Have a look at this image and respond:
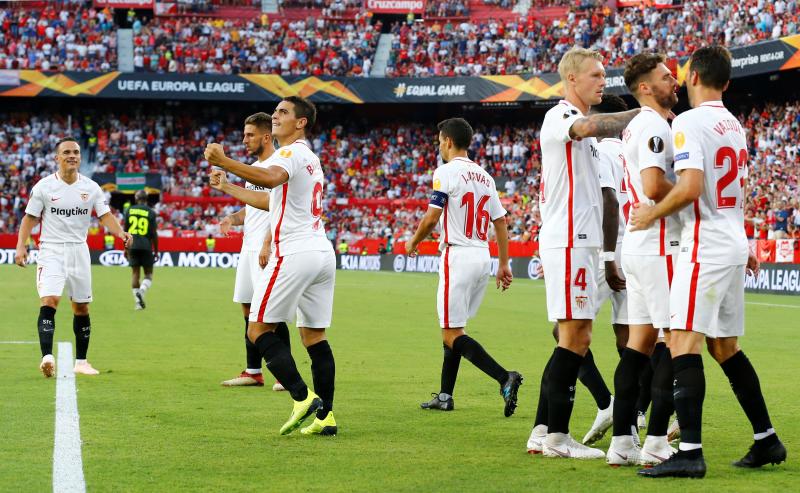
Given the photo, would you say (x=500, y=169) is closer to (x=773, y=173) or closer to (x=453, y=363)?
(x=773, y=173)

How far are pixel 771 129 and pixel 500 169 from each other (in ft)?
47.8

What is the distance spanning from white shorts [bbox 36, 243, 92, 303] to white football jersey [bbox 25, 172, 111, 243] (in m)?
0.10

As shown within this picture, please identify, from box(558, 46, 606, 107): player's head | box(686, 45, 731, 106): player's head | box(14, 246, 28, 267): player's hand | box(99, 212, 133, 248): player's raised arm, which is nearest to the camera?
box(686, 45, 731, 106): player's head

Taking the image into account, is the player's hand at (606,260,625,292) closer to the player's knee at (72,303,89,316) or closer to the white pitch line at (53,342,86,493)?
the white pitch line at (53,342,86,493)

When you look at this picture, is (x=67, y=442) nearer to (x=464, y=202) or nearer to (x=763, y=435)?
(x=464, y=202)

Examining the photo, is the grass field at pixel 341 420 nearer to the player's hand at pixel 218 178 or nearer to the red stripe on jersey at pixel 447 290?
the red stripe on jersey at pixel 447 290

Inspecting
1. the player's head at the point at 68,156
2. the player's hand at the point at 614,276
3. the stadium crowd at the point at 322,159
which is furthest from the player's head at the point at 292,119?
the stadium crowd at the point at 322,159

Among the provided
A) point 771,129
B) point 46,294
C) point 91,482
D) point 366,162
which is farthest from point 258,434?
point 366,162

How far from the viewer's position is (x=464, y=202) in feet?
28.9

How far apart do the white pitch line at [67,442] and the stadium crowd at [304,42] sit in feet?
136

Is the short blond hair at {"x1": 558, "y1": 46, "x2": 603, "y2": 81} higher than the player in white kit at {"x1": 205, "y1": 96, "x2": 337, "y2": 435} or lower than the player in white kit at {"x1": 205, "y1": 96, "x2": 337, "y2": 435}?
higher

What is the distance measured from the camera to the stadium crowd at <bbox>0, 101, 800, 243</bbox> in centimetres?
4847

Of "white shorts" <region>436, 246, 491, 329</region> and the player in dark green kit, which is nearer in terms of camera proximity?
"white shorts" <region>436, 246, 491, 329</region>

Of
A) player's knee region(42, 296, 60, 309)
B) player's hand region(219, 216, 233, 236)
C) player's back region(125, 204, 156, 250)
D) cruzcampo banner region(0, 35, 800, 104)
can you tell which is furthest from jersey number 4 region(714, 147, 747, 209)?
cruzcampo banner region(0, 35, 800, 104)
